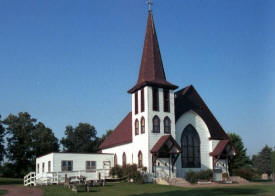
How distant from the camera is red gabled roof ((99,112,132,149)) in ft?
131

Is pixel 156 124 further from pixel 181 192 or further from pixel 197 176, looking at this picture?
pixel 181 192

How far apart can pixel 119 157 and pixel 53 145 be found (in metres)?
25.4

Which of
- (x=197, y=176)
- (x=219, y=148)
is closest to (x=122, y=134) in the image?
(x=219, y=148)

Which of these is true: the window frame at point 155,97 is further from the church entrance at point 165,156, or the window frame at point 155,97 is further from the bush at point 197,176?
the bush at point 197,176

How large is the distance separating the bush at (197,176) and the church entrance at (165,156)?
1.76 meters

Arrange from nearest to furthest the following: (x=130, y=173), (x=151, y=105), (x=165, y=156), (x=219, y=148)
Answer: (x=130, y=173), (x=165, y=156), (x=151, y=105), (x=219, y=148)

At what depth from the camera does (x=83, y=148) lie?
81250mm

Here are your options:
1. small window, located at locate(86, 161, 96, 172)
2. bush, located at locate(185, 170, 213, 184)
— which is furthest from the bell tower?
small window, located at locate(86, 161, 96, 172)

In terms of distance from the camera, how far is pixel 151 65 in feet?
123

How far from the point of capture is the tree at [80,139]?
82.6 m

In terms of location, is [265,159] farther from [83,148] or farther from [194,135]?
[194,135]

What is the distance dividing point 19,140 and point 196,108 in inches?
1380

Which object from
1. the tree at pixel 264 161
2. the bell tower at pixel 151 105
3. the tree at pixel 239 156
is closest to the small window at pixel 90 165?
the bell tower at pixel 151 105

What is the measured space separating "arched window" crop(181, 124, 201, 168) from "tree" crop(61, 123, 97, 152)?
47.4 meters
